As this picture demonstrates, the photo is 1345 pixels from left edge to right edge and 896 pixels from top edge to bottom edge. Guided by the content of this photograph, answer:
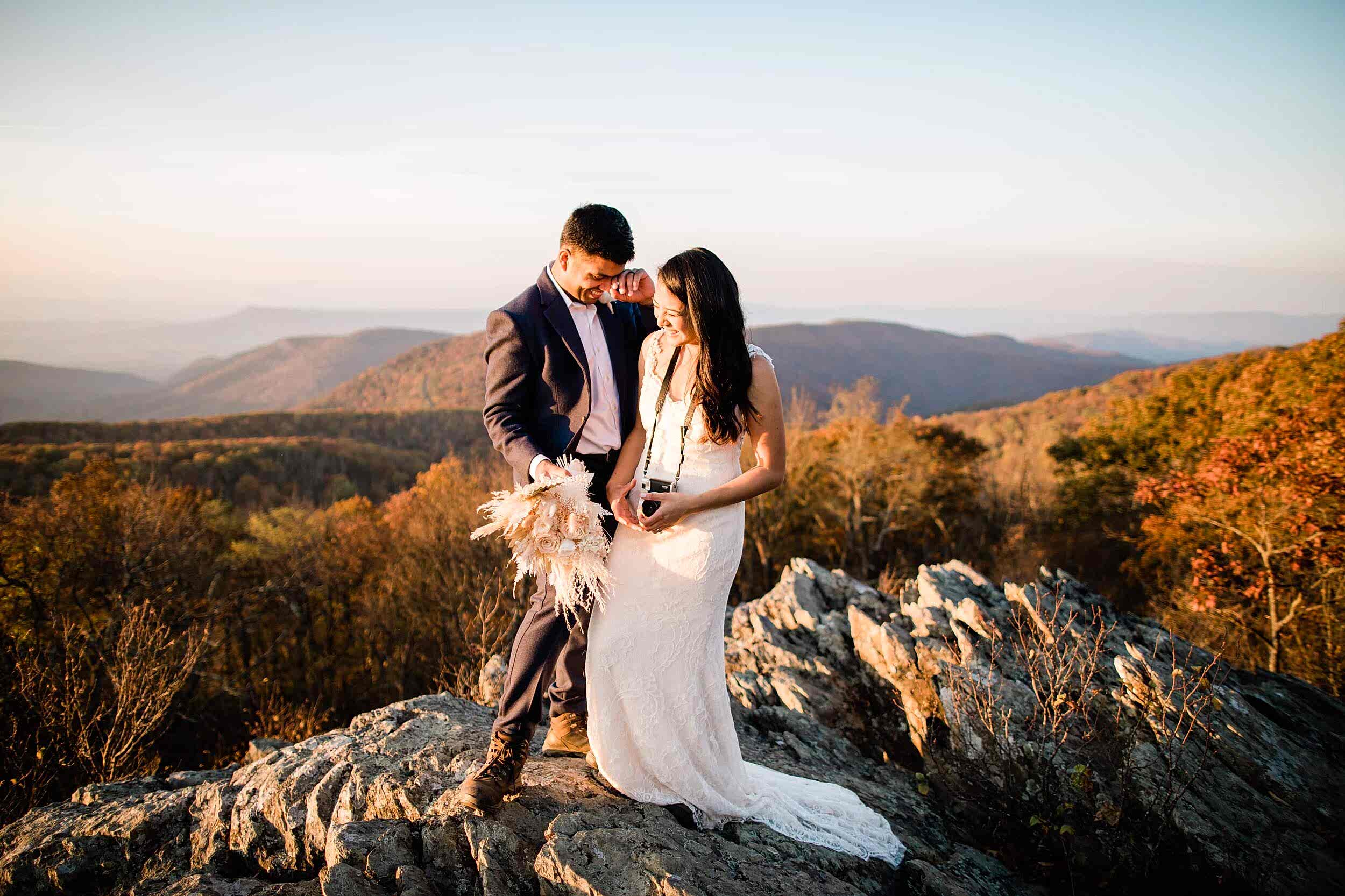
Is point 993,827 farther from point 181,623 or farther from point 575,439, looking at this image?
point 181,623

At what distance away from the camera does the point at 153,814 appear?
Result: 13.5 ft

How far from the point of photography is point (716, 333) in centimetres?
321

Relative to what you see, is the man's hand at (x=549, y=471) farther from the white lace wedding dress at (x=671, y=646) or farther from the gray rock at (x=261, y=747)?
the gray rock at (x=261, y=747)

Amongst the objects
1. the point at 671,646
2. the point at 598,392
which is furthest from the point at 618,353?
the point at 671,646

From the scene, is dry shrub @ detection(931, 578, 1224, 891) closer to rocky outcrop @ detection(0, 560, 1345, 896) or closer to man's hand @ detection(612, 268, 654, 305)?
rocky outcrop @ detection(0, 560, 1345, 896)

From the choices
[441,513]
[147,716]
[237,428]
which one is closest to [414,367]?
[237,428]

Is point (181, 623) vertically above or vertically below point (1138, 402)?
below

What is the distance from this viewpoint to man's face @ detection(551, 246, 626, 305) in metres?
3.50

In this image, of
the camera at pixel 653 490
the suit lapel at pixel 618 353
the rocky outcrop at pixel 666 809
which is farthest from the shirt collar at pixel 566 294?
the rocky outcrop at pixel 666 809

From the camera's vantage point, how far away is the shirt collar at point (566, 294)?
3.66 meters

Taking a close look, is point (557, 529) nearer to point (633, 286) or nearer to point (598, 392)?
point (598, 392)

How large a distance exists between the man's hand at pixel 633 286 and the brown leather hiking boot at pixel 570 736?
261 cm

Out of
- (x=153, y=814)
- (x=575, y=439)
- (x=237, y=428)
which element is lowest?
(x=237, y=428)

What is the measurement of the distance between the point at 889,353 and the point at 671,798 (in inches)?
7698
